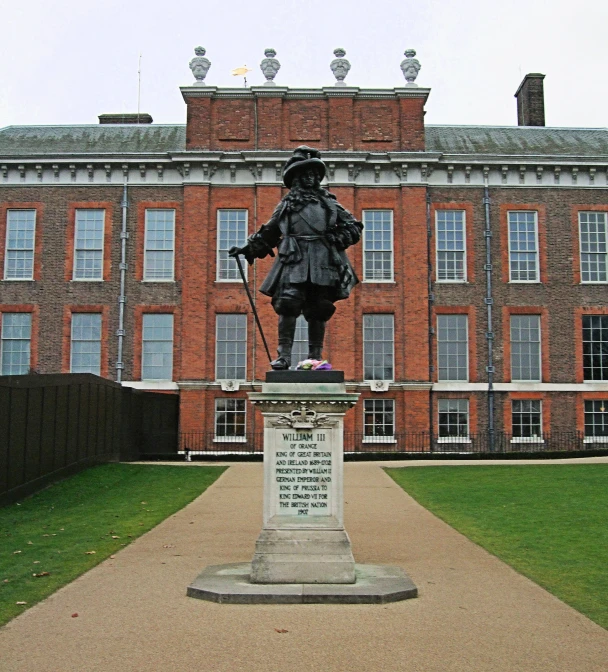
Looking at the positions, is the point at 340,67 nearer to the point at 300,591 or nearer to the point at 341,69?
the point at 341,69

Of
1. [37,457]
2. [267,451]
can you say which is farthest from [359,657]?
[37,457]

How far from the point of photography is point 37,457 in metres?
17.6

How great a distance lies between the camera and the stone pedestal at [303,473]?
8984mm

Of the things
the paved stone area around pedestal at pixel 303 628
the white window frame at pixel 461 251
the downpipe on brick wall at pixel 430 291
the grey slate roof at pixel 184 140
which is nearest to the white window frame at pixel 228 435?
the downpipe on brick wall at pixel 430 291

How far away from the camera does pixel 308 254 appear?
32.2ft

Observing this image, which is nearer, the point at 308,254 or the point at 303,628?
the point at 303,628

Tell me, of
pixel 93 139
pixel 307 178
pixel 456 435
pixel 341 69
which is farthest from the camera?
pixel 93 139

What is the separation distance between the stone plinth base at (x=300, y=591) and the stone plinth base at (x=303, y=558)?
0.08 m

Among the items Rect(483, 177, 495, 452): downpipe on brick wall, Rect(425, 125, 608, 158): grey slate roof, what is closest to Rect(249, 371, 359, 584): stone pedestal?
Rect(483, 177, 495, 452): downpipe on brick wall

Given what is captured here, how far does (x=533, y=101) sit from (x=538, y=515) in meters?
28.0

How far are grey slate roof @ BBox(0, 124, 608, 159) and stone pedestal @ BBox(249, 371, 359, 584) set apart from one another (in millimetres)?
27491

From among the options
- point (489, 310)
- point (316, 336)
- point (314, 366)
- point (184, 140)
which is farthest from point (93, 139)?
point (314, 366)

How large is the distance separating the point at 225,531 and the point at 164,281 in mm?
21584

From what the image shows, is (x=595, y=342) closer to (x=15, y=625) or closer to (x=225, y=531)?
(x=225, y=531)
